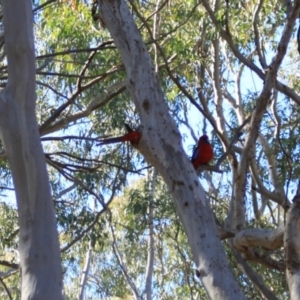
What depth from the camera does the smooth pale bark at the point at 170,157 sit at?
10.2 ft

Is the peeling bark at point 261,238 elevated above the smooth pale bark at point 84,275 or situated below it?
below

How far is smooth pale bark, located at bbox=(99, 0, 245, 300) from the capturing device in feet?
10.2

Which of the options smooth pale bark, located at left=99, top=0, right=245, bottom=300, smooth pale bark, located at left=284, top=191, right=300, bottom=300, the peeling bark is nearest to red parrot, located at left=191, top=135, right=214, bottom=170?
smooth pale bark, located at left=99, top=0, right=245, bottom=300

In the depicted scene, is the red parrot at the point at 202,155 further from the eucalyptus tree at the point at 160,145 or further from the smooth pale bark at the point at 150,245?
the smooth pale bark at the point at 150,245

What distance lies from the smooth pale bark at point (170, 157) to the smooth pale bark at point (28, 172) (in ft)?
2.22

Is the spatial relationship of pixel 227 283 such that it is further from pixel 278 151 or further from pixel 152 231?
pixel 152 231

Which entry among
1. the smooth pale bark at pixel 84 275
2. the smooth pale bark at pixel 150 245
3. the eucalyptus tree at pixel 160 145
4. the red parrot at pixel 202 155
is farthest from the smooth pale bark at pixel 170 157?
the smooth pale bark at pixel 84 275

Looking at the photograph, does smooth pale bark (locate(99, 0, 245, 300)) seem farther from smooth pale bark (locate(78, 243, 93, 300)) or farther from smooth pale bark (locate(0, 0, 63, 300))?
smooth pale bark (locate(78, 243, 93, 300))

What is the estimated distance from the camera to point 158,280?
10.5m

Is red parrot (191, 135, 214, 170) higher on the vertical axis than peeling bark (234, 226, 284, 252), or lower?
higher

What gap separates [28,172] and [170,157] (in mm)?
827

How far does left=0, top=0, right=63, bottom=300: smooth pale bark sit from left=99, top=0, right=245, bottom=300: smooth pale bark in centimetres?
68

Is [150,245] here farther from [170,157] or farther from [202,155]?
[170,157]

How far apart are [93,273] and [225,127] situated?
603 centimetres
